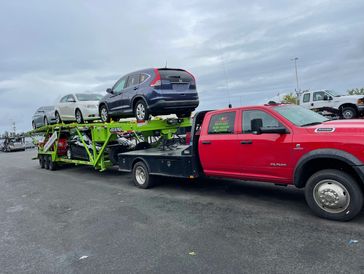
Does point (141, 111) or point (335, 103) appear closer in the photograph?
point (141, 111)

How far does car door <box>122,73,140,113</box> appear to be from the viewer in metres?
9.62

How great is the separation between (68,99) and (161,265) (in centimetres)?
1062

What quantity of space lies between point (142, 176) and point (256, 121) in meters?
4.01

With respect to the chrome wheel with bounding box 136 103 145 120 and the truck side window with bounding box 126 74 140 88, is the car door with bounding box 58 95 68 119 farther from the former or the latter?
the chrome wheel with bounding box 136 103 145 120

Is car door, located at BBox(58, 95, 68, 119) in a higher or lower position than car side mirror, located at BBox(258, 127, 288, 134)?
higher

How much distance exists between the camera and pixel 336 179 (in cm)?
496

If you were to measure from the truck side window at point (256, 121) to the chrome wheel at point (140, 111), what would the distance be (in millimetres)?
3818

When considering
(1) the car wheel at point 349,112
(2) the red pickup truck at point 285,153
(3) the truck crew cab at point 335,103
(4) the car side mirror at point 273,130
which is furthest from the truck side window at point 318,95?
(4) the car side mirror at point 273,130

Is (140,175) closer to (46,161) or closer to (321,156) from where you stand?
(321,156)

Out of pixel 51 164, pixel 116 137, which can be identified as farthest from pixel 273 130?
Answer: pixel 51 164

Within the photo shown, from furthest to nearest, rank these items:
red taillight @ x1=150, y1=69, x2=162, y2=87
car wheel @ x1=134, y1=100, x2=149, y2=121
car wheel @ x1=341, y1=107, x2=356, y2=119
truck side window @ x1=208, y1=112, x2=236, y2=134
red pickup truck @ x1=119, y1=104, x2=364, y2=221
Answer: car wheel @ x1=341, y1=107, x2=356, y2=119 < car wheel @ x1=134, y1=100, x2=149, y2=121 < red taillight @ x1=150, y1=69, x2=162, y2=87 < truck side window @ x1=208, y1=112, x2=236, y2=134 < red pickup truck @ x1=119, y1=104, x2=364, y2=221

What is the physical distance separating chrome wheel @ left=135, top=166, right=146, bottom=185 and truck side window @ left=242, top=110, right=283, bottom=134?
340cm

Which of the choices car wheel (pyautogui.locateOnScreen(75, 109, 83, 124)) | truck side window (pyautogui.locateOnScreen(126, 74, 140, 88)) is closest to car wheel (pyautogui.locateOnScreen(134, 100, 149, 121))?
truck side window (pyautogui.locateOnScreen(126, 74, 140, 88))

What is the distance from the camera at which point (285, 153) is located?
5535mm
